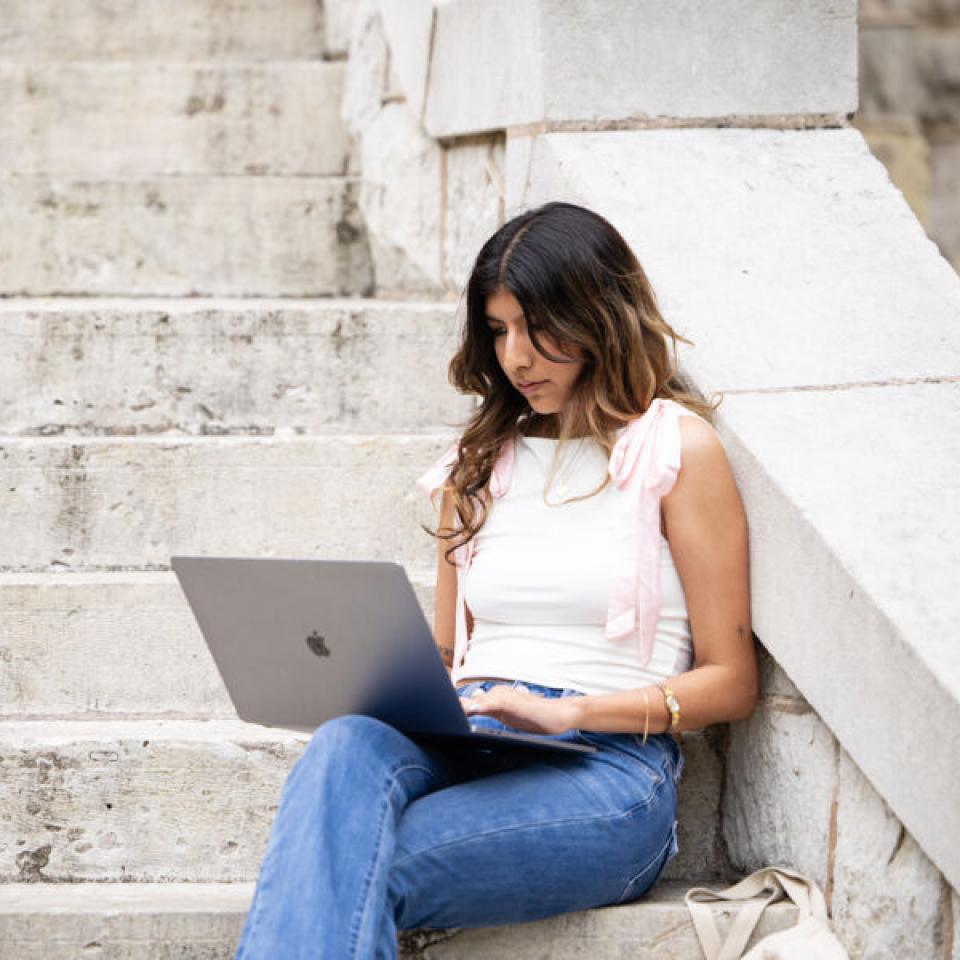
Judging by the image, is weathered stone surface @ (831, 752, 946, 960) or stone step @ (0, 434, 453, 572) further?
stone step @ (0, 434, 453, 572)

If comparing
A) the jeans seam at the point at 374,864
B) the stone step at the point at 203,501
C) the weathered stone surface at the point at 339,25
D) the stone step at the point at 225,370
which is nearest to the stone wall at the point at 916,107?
the weathered stone surface at the point at 339,25

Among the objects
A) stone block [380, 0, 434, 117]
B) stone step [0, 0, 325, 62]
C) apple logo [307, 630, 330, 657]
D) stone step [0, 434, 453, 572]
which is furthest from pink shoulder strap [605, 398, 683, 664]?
stone step [0, 0, 325, 62]

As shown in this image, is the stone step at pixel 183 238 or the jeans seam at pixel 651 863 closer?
the jeans seam at pixel 651 863

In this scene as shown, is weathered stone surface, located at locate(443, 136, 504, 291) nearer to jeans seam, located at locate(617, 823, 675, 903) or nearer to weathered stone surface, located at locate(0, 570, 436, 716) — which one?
weathered stone surface, located at locate(0, 570, 436, 716)

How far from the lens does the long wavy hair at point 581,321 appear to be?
100 inches

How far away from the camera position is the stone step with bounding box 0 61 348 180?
15.0 ft

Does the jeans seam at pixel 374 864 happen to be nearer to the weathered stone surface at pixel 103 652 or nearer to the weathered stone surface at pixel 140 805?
the weathered stone surface at pixel 140 805

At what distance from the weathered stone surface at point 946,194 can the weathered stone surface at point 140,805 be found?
5.39 m

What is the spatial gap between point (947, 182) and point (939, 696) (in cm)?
573

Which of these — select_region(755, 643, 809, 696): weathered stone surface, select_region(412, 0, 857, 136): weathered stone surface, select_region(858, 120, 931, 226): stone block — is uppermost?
select_region(412, 0, 857, 136): weathered stone surface

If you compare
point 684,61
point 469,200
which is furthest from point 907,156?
point 684,61

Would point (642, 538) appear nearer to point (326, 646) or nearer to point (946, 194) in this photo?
point (326, 646)

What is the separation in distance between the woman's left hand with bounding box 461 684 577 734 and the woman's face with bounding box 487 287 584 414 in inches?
20.0

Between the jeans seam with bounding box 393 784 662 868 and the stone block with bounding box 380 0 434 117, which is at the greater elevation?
the stone block with bounding box 380 0 434 117
